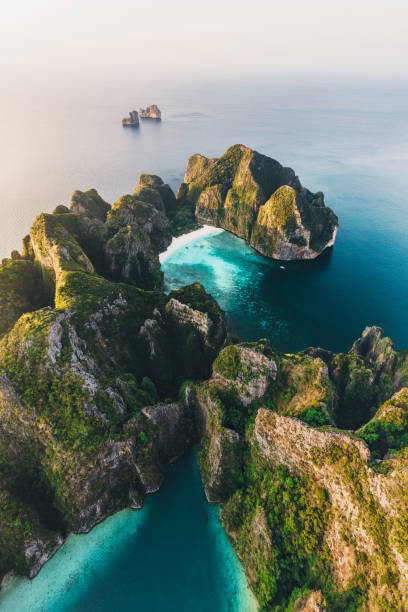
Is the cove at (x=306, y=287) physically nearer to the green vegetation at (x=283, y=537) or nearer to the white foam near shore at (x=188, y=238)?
the white foam near shore at (x=188, y=238)

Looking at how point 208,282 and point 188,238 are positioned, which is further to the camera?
point 188,238

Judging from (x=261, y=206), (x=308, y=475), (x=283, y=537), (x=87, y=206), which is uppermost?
(x=87, y=206)

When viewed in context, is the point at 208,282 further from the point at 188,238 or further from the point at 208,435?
the point at 208,435

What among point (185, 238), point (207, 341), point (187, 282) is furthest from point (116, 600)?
point (185, 238)

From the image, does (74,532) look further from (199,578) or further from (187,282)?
(187,282)

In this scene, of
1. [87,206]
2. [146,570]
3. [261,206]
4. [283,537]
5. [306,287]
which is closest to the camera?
[283,537]

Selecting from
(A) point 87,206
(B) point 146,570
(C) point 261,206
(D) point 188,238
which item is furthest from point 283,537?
(A) point 87,206

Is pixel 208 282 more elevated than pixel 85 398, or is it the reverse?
Answer: pixel 85 398
